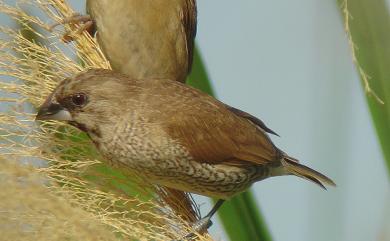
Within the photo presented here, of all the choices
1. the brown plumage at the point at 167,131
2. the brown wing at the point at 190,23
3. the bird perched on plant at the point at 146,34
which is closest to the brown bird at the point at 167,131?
the brown plumage at the point at 167,131

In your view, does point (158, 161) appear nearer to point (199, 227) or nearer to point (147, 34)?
point (199, 227)

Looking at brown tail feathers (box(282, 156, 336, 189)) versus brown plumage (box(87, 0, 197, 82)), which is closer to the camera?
brown tail feathers (box(282, 156, 336, 189))

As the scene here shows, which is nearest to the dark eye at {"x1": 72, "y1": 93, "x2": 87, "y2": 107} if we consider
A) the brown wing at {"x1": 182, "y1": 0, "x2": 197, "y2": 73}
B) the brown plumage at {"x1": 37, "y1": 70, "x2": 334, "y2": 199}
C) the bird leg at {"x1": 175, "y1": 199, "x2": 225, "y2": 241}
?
the brown plumage at {"x1": 37, "y1": 70, "x2": 334, "y2": 199}

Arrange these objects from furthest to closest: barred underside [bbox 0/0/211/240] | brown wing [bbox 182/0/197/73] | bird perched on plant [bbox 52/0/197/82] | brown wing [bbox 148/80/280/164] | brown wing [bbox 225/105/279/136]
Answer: brown wing [bbox 182/0/197/73], bird perched on plant [bbox 52/0/197/82], brown wing [bbox 225/105/279/136], brown wing [bbox 148/80/280/164], barred underside [bbox 0/0/211/240]

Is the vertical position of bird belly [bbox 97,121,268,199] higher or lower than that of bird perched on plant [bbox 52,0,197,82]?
lower

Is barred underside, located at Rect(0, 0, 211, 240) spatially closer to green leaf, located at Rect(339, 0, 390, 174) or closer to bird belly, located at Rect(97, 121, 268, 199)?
bird belly, located at Rect(97, 121, 268, 199)

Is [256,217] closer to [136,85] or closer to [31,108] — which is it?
[136,85]

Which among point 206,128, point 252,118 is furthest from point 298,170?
point 206,128
